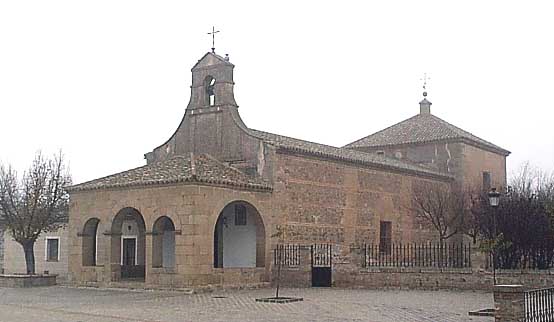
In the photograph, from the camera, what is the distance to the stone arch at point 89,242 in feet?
95.7

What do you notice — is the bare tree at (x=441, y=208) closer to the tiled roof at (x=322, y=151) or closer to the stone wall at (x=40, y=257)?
the tiled roof at (x=322, y=151)

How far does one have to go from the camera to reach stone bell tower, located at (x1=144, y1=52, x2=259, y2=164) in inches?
1182

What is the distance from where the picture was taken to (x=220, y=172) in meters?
27.6

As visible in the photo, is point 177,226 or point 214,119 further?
point 214,119

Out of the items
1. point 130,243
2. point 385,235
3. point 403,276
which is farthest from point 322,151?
point 130,243

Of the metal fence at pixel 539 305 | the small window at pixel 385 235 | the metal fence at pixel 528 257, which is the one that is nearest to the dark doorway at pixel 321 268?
the metal fence at pixel 528 257

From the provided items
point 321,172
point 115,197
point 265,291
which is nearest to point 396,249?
point 321,172

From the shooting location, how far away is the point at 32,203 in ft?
102

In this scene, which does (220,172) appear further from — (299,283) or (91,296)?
(91,296)

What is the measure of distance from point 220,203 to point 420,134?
1906 cm

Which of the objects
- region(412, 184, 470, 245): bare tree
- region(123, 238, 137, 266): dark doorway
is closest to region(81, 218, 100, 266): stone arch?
region(123, 238, 137, 266): dark doorway

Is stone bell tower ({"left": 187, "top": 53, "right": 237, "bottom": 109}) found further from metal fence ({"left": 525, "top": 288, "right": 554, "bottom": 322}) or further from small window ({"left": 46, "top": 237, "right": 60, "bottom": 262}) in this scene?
metal fence ({"left": 525, "top": 288, "right": 554, "bottom": 322})

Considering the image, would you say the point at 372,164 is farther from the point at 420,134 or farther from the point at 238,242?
the point at 420,134

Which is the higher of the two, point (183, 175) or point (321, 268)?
point (183, 175)
